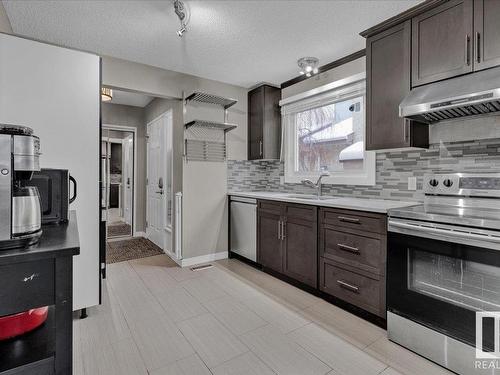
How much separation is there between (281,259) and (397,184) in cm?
137

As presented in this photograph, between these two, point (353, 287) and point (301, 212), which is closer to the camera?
point (353, 287)

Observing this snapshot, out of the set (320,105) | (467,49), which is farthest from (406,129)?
(320,105)

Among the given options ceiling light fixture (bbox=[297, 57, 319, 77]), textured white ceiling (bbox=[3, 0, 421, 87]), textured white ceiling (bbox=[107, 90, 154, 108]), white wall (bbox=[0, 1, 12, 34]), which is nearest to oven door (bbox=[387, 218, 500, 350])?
textured white ceiling (bbox=[3, 0, 421, 87])

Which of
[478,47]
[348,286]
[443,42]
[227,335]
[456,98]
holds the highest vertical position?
[443,42]

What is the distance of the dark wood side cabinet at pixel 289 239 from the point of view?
262 cm

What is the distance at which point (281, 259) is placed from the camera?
2.97 meters

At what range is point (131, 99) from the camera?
14.9ft

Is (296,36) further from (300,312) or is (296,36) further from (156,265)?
(156,265)

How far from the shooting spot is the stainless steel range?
4.83 ft

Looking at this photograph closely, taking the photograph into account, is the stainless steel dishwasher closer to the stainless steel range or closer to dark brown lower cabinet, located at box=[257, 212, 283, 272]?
dark brown lower cabinet, located at box=[257, 212, 283, 272]

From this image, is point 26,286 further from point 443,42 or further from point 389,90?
point 443,42

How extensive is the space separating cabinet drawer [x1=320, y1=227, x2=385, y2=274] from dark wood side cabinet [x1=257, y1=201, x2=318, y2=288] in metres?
0.16

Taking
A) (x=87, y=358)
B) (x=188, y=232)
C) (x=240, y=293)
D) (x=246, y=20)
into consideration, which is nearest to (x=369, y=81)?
(x=246, y=20)

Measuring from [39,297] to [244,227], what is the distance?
2797 millimetres
